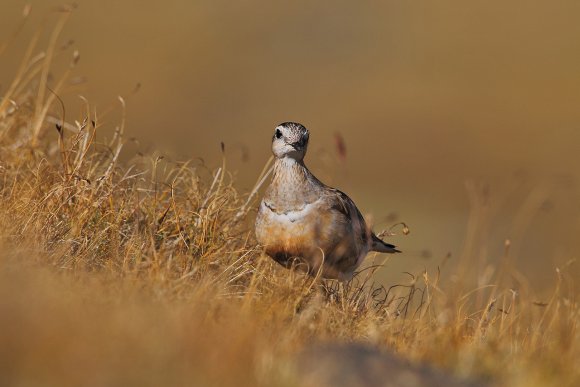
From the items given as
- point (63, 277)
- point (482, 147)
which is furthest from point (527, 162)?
point (63, 277)

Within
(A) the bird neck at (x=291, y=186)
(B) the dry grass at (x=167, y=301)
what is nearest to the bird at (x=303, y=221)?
(A) the bird neck at (x=291, y=186)

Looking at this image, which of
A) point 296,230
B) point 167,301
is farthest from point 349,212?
point 167,301

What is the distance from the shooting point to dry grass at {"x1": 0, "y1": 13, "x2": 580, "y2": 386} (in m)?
4.20

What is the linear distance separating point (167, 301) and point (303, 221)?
62.6 inches

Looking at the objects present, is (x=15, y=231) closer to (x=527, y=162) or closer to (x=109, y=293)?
(x=109, y=293)

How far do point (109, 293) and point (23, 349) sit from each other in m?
1.07

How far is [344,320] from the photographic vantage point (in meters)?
5.98

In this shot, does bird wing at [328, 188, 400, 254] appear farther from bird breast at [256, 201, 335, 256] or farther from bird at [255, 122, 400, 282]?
bird breast at [256, 201, 335, 256]

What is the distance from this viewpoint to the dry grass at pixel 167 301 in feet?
13.8

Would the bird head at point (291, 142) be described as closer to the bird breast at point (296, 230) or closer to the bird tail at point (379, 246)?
the bird breast at point (296, 230)

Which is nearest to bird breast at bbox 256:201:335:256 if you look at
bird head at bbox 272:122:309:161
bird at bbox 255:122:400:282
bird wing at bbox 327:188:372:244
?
bird at bbox 255:122:400:282

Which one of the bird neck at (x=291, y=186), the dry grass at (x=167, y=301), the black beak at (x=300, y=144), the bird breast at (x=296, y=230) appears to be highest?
the black beak at (x=300, y=144)

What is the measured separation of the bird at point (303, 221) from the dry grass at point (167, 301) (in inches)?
6.6

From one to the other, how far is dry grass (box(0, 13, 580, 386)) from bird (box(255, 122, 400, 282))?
0.55 feet
